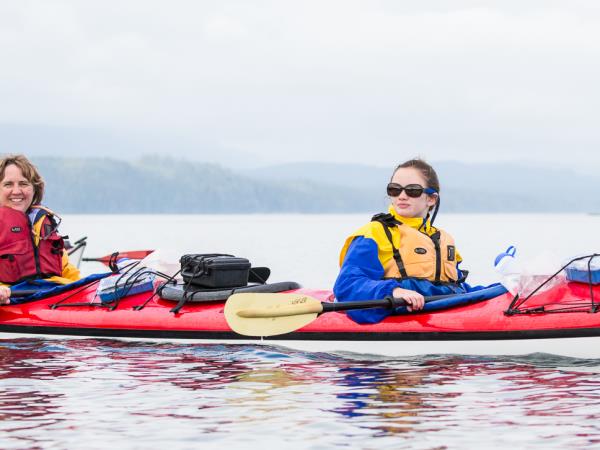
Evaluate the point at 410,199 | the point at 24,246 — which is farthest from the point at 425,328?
the point at 24,246

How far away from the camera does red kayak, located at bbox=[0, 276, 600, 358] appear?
8.25m

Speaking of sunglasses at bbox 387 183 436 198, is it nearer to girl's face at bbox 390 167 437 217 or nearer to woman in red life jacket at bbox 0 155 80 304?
girl's face at bbox 390 167 437 217

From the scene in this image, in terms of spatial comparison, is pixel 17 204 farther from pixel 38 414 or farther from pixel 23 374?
pixel 38 414

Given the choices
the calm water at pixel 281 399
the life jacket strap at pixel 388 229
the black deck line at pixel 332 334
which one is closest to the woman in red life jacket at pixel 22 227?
the black deck line at pixel 332 334

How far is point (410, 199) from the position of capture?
868 centimetres

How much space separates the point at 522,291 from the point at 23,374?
417 cm

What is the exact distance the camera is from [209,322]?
9.39 m

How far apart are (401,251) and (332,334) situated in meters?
0.98

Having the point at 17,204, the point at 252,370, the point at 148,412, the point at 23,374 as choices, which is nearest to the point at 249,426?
the point at 148,412

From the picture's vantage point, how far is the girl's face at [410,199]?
8617 mm

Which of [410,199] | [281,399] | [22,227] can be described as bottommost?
[281,399]

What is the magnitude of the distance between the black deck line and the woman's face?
48.8 inches

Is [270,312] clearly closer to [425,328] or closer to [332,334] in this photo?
[332,334]

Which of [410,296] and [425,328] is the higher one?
[410,296]
